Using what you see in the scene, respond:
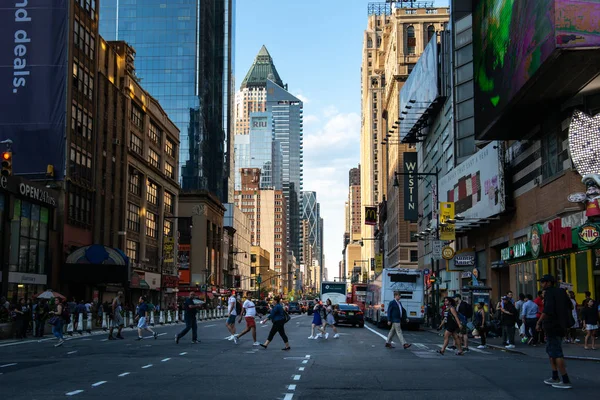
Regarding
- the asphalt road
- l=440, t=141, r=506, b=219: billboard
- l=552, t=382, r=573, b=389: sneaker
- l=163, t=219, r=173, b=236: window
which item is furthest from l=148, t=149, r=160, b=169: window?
l=552, t=382, r=573, b=389: sneaker

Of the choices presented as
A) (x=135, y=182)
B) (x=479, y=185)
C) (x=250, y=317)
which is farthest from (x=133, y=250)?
(x=250, y=317)

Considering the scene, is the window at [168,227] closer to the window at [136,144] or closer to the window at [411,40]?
the window at [136,144]

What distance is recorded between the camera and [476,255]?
49.7m

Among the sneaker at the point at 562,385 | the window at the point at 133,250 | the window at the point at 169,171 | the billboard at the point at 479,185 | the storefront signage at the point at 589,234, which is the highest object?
the window at the point at 169,171

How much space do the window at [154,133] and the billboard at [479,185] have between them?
41.8m

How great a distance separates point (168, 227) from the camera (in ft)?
302

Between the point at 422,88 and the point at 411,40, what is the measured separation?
3863 cm

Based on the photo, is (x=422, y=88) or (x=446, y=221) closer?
(x=446, y=221)

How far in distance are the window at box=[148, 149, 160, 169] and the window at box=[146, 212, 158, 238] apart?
6015 millimetres

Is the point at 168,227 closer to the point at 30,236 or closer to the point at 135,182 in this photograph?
the point at 135,182

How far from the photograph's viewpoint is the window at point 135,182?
72.8m

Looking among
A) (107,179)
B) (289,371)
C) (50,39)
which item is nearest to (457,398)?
(289,371)

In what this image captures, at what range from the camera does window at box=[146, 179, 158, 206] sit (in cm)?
8100

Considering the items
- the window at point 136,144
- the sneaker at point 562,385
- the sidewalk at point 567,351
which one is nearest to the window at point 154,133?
the window at point 136,144
